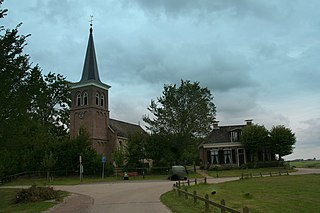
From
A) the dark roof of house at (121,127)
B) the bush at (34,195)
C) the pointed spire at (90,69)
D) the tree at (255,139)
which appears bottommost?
the bush at (34,195)

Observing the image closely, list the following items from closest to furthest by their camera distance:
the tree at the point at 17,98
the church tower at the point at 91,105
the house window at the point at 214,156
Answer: the tree at the point at 17,98, the house window at the point at 214,156, the church tower at the point at 91,105

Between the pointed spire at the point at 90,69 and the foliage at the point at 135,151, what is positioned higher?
the pointed spire at the point at 90,69

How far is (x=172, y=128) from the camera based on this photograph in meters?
49.2

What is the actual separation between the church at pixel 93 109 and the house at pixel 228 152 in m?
11.7

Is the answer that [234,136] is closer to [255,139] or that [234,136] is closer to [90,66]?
[255,139]

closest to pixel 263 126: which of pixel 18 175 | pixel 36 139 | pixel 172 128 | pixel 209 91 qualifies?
pixel 209 91

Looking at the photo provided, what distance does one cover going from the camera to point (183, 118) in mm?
49219

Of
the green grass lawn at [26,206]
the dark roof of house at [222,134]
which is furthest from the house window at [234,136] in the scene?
the green grass lawn at [26,206]

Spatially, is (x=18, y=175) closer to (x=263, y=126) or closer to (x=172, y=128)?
(x=172, y=128)

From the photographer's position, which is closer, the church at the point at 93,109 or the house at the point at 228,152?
the house at the point at 228,152

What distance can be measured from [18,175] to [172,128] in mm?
22132

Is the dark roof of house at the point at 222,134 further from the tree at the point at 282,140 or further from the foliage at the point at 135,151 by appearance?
the foliage at the point at 135,151

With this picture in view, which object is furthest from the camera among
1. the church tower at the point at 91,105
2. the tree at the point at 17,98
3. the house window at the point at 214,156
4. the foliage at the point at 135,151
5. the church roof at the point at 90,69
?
the church roof at the point at 90,69

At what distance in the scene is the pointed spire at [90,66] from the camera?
61281 millimetres
